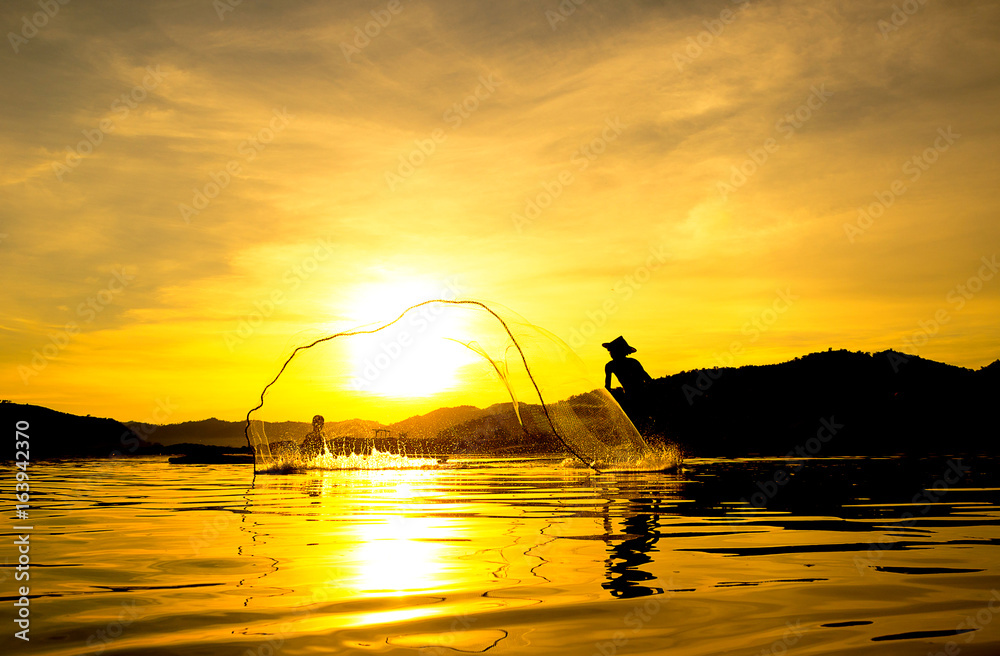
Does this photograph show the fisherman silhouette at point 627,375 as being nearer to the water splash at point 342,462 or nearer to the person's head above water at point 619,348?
the person's head above water at point 619,348

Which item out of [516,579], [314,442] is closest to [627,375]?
[314,442]

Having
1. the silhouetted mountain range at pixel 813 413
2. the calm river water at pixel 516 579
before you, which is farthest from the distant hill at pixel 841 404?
the calm river water at pixel 516 579

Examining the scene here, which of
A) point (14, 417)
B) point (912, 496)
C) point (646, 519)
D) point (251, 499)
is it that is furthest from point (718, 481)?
point (14, 417)

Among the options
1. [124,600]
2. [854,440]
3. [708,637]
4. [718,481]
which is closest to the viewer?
[708,637]

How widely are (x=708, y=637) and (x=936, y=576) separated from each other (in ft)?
10.4

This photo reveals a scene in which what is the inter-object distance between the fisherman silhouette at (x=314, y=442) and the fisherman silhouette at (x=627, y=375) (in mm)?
Result: 10879

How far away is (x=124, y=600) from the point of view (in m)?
5.76

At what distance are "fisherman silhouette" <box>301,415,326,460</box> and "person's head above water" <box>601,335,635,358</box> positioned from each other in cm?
1114

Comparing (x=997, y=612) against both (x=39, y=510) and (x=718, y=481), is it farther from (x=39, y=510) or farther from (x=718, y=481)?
(x=718, y=481)

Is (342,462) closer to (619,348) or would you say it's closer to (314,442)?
(314,442)

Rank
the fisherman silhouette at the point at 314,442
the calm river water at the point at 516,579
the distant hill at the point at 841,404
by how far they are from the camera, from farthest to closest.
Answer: the distant hill at the point at 841,404 < the fisherman silhouette at the point at 314,442 < the calm river water at the point at 516,579

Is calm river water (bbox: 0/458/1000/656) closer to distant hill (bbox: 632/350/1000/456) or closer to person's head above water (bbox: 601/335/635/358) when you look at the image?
person's head above water (bbox: 601/335/635/358)

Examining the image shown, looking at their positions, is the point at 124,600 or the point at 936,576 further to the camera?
the point at 936,576

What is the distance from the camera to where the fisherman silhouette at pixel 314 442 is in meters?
28.0
